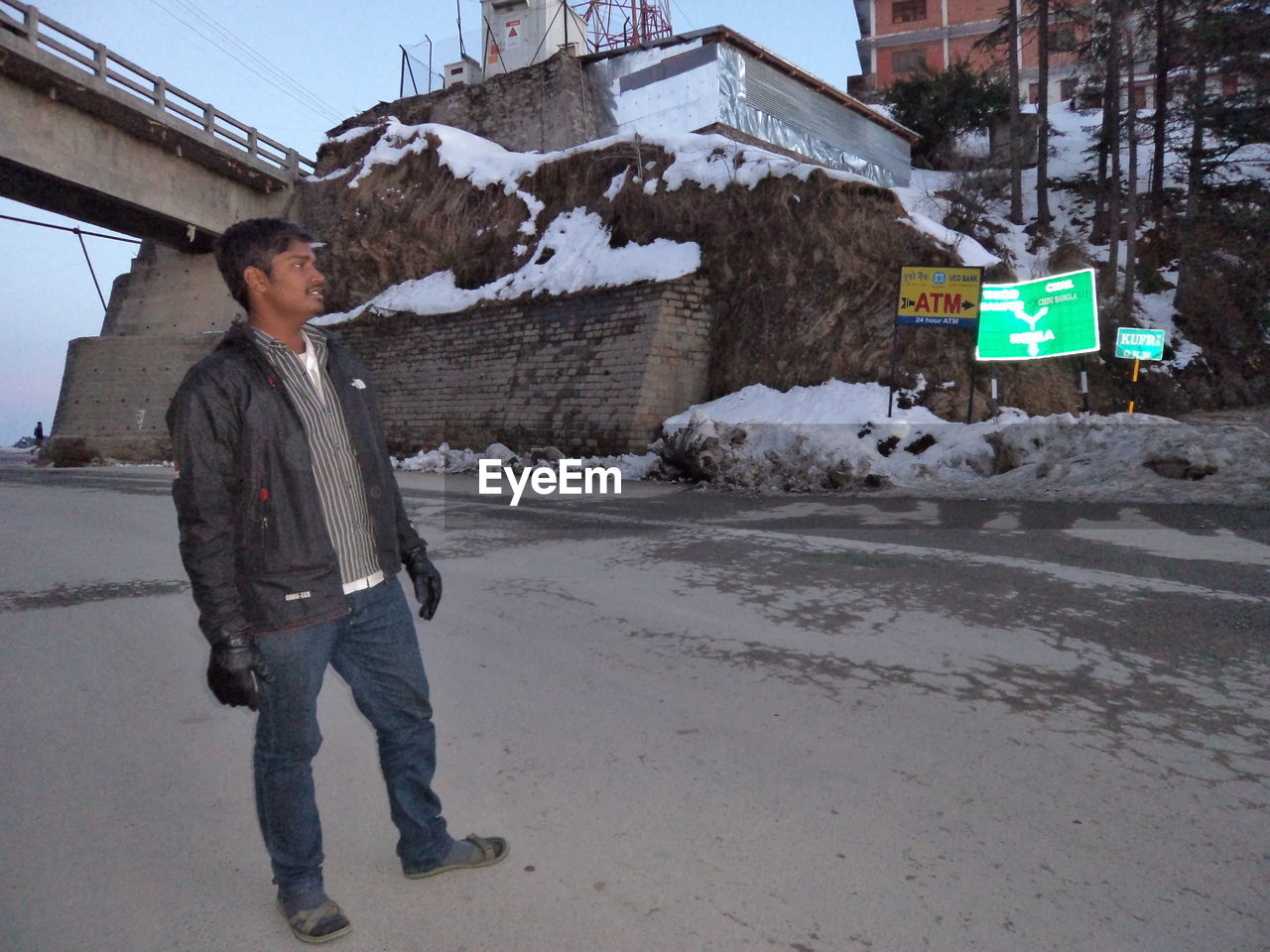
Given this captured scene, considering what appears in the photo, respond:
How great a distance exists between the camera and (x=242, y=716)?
341 centimetres

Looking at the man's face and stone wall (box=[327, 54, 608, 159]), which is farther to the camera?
stone wall (box=[327, 54, 608, 159])

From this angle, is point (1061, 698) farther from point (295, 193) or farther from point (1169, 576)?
point (295, 193)

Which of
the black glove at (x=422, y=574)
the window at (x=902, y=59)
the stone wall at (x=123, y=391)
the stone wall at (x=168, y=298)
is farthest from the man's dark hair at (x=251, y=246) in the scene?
the window at (x=902, y=59)

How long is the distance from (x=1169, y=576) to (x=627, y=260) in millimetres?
13206

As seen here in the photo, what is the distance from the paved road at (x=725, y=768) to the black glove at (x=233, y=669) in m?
0.65

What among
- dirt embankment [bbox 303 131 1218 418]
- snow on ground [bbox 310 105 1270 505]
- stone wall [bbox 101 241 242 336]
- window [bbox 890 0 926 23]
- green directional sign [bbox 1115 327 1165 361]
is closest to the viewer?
snow on ground [bbox 310 105 1270 505]

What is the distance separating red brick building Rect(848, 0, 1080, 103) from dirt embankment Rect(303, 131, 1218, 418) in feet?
94.7

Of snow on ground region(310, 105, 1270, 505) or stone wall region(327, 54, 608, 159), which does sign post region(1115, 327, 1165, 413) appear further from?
stone wall region(327, 54, 608, 159)

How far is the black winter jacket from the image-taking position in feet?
6.29

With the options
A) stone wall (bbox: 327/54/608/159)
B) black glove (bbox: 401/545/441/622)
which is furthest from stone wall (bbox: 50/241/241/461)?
black glove (bbox: 401/545/441/622)

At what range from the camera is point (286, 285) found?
2.17 metres

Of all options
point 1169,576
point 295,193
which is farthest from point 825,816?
point 295,193

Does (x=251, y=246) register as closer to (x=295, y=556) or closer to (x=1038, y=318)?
(x=295, y=556)

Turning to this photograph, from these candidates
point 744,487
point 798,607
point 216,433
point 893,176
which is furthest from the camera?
point 893,176
